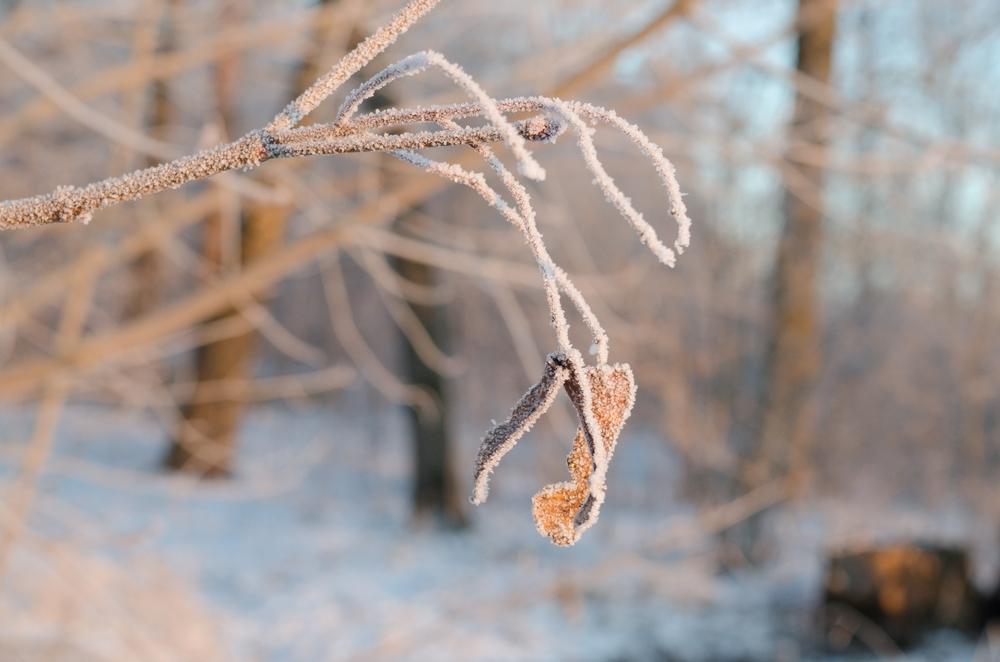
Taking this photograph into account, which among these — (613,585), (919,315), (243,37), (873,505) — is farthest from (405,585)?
(919,315)

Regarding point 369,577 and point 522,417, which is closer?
point 522,417

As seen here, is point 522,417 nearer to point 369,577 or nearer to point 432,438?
point 369,577

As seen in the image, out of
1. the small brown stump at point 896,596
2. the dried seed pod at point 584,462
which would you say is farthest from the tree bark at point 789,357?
the dried seed pod at point 584,462

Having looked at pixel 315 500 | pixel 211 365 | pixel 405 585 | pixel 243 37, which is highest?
pixel 211 365

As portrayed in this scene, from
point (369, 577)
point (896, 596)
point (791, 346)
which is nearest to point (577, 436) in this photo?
point (896, 596)

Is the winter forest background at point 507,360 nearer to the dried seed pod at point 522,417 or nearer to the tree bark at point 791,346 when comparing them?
the tree bark at point 791,346

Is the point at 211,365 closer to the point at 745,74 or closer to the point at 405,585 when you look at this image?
the point at 405,585

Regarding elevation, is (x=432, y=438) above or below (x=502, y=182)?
above

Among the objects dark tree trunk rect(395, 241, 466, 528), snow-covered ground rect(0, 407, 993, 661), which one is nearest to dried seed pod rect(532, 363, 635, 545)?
snow-covered ground rect(0, 407, 993, 661)
